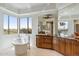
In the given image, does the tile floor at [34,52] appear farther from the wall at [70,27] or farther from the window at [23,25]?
the wall at [70,27]

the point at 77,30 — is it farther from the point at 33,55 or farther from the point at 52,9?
the point at 33,55

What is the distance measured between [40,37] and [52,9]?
76cm

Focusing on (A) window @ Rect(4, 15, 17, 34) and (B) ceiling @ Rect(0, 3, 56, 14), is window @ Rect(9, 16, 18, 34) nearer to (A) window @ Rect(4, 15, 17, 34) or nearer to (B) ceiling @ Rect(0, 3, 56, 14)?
(A) window @ Rect(4, 15, 17, 34)

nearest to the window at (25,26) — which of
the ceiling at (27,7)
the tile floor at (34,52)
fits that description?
the ceiling at (27,7)

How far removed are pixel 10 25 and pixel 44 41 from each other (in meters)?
1.00

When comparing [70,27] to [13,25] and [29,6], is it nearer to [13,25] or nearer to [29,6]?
[29,6]

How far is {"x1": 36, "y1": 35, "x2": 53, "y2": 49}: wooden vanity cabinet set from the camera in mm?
3426

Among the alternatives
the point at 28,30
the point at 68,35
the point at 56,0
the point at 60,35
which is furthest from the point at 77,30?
the point at 28,30

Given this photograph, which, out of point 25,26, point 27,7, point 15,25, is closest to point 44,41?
point 25,26

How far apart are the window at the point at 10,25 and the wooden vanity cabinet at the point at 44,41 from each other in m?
0.63

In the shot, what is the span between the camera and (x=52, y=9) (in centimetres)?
328

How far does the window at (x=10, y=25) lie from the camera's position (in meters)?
3.17

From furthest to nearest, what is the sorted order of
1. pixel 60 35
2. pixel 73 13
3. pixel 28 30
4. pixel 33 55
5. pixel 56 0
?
pixel 60 35, pixel 73 13, pixel 28 30, pixel 33 55, pixel 56 0

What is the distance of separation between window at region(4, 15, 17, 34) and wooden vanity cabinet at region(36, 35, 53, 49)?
0.63 metres
